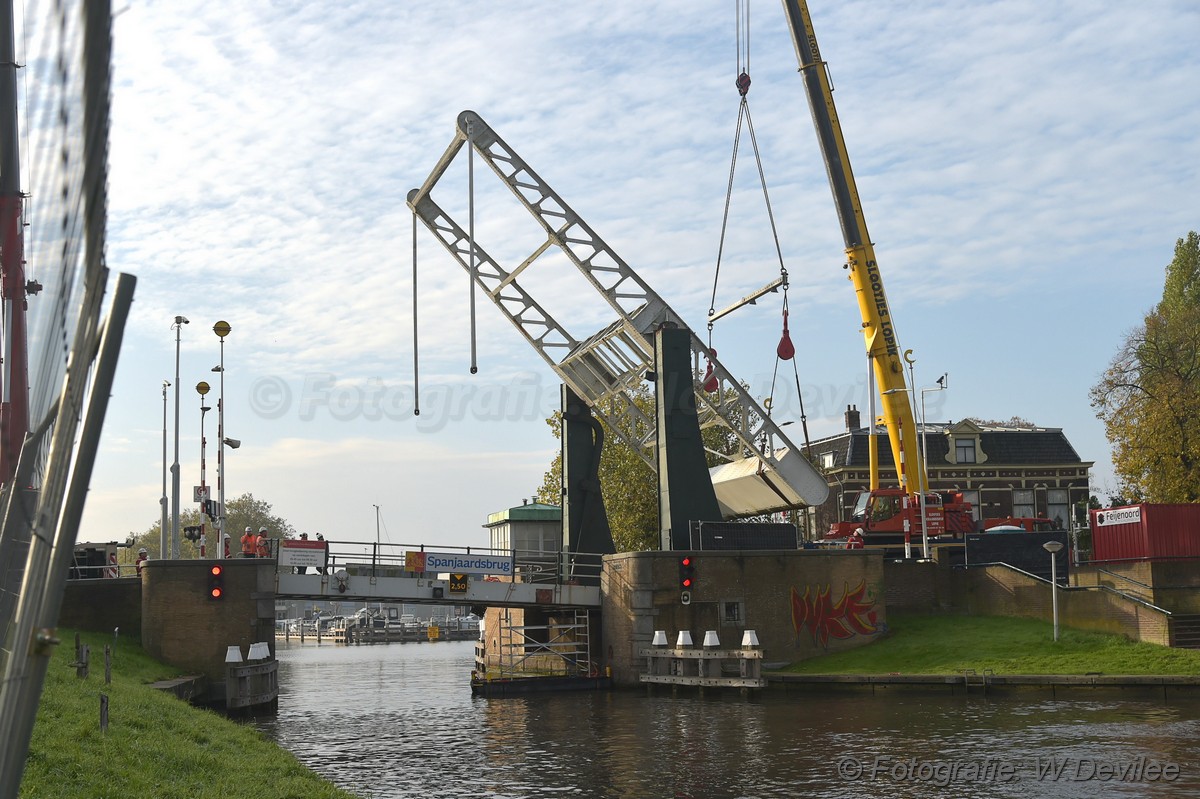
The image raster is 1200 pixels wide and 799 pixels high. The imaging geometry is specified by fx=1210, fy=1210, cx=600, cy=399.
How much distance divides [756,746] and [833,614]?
14054 millimetres

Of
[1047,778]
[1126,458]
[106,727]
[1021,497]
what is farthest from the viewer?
[1021,497]

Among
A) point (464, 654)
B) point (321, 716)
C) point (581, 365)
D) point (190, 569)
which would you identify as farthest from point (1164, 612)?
point (464, 654)

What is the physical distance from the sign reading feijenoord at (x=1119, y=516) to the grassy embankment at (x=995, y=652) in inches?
170

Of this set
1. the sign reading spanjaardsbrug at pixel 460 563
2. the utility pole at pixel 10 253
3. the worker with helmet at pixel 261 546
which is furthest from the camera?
the sign reading spanjaardsbrug at pixel 460 563

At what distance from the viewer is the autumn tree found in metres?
46.6

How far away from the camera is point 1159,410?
153ft

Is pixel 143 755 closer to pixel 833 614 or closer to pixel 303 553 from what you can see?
pixel 303 553

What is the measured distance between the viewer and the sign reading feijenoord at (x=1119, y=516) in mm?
35094

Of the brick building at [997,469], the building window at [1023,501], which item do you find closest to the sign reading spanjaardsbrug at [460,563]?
the brick building at [997,469]

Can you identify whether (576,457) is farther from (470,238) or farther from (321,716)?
(321,716)

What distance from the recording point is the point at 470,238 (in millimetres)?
37750

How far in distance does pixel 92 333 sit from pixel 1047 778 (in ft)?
54.9

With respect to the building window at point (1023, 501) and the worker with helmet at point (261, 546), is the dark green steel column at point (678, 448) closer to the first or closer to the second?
the worker with helmet at point (261, 546)

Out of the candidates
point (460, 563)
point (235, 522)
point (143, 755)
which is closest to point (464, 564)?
point (460, 563)
